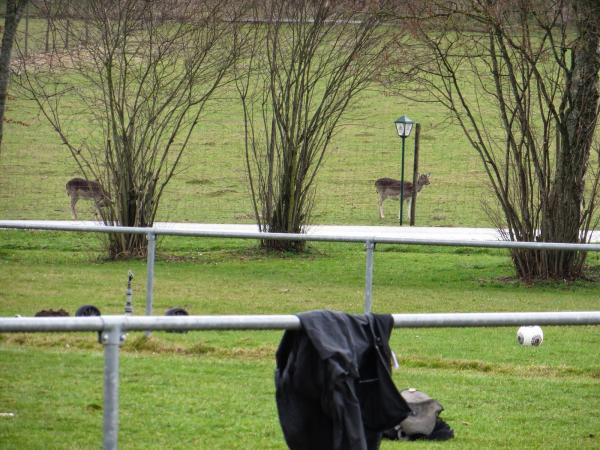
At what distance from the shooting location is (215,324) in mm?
3789

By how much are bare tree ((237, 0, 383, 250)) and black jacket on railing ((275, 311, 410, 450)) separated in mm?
15388

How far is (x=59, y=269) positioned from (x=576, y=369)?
8790 mm

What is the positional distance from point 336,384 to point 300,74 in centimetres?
1635

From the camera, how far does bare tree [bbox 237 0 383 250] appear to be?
1981cm

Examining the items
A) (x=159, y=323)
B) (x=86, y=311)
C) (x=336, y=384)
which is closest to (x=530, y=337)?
(x=86, y=311)

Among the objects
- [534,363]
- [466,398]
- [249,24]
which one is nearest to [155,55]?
[249,24]

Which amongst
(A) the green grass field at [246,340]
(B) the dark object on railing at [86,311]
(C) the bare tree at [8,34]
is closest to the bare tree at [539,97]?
(A) the green grass field at [246,340]

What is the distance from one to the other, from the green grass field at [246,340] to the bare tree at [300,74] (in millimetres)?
1064

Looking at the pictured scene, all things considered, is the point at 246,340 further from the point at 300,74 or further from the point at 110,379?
the point at 300,74

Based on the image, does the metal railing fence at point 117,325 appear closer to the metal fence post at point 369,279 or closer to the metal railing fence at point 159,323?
the metal railing fence at point 159,323

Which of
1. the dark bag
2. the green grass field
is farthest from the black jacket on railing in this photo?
the dark bag

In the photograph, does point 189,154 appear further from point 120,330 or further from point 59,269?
point 120,330

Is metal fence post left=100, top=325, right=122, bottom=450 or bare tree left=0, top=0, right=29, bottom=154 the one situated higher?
bare tree left=0, top=0, right=29, bottom=154

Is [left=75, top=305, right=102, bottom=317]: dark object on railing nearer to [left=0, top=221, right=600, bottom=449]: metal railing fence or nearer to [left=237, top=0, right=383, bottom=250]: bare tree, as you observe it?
[left=0, top=221, right=600, bottom=449]: metal railing fence
